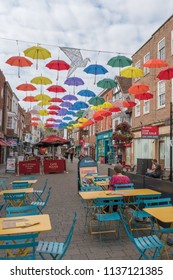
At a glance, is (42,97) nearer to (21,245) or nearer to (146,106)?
(146,106)

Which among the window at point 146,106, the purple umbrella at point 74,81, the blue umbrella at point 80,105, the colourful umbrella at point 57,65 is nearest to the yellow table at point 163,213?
the colourful umbrella at point 57,65

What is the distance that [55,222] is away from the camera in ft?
23.1

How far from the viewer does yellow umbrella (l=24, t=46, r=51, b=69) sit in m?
10.5

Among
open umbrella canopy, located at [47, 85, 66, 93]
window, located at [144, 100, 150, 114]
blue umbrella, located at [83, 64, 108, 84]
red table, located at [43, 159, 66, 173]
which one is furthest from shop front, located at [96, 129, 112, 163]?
blue umbrella, located at [83, 64, 108, 84]

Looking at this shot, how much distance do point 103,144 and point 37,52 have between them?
1101 inches

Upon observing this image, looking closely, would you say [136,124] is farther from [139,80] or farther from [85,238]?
[85,238]

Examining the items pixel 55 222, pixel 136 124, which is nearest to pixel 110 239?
pixel 55 222

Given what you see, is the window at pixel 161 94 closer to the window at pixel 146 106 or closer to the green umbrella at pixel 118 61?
the window at pixel 146 106

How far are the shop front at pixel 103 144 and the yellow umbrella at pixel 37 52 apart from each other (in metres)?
24.0

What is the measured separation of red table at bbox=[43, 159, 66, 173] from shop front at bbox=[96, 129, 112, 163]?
13.5 metres

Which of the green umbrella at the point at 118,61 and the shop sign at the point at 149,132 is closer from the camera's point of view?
the green umbrella at the point at 118,61

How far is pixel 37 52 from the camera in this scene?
10.5m

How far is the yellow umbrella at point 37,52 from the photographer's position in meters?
10.5

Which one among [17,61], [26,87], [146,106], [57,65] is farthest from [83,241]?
[146,106]
